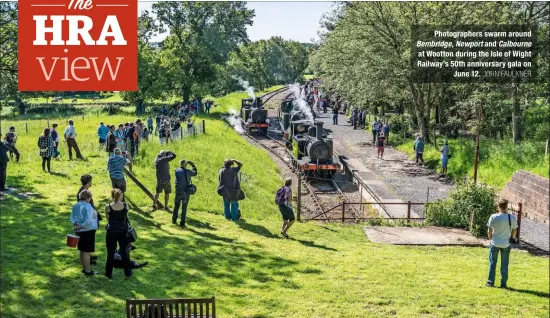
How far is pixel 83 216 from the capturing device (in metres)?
8.71

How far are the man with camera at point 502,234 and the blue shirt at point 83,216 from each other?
6.84 meters

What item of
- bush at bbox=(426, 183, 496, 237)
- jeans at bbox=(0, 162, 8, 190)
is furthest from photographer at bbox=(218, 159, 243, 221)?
bush at bbox=(426, 183, 496, 237)

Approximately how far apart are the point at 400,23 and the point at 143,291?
24.2m

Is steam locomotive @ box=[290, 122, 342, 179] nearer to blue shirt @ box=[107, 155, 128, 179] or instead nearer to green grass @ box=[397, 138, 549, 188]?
green grass @ box=[397, 138, 549, 188]

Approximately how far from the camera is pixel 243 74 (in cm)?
7825

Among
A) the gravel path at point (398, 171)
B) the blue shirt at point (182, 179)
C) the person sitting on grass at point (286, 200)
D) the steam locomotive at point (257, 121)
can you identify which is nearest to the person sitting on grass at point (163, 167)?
the blue shirt at point (182, 179)

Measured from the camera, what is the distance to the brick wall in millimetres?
17812

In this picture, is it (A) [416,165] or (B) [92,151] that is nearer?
(B) [92,151]

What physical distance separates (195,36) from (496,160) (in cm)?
4151

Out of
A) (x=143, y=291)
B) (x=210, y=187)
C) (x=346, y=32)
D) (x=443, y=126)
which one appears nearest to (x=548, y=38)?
(x=443, y=126)

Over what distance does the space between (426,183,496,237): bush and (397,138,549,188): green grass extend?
15.5 ft

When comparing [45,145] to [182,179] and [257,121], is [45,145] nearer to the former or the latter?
[182,179]

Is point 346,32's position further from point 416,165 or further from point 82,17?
point 82,17

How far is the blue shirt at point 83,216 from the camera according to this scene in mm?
8703
